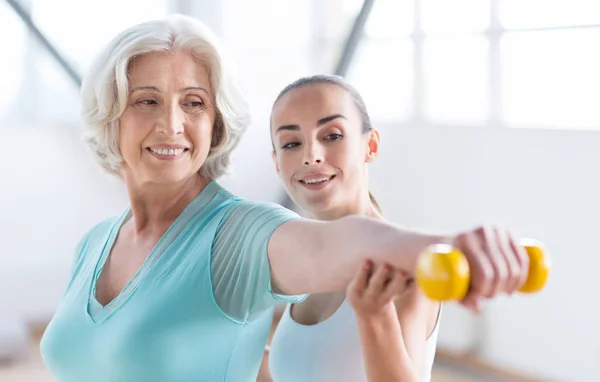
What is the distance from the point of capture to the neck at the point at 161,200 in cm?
184

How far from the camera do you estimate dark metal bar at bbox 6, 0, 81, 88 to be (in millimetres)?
5953

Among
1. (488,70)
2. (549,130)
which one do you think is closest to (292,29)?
(488,70)

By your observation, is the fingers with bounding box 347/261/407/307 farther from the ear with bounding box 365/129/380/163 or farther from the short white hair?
the ear with bounding box 365/129/380/163

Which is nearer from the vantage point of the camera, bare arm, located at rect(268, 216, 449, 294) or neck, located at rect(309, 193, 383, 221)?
bare arm, located at rect(268, 216, 449, 294)

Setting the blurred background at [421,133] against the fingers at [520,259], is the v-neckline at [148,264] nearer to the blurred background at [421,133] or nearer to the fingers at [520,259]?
the fingers at [520,259]

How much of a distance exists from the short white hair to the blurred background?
4.72 feet

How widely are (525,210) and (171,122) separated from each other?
3.41 m

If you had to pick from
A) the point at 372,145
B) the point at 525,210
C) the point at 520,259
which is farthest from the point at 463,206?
the point at 520,259

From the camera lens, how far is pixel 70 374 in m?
1.75

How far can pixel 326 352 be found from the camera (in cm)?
195

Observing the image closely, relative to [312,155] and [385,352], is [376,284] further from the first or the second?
[312,155]

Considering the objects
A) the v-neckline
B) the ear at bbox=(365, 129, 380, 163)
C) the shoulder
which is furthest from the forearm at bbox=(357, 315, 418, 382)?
the ear at bbox=(365, 129, 380, 163)

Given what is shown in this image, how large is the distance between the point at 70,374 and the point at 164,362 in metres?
0.32

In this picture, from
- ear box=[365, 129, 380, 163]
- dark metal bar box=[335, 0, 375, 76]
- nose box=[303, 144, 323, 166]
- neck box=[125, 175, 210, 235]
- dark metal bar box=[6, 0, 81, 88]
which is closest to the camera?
neck box=[125, 175, 210, 235]
